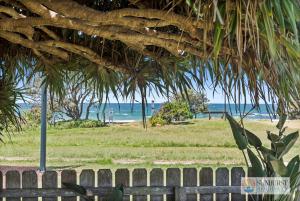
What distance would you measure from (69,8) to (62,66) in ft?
4.98

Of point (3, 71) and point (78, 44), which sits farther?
point (3, 71)

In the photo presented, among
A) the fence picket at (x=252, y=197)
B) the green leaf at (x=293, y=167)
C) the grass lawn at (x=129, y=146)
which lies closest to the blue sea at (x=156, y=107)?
the fence picket at (x=252, y=197)

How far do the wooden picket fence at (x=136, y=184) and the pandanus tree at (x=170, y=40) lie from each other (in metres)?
0.73

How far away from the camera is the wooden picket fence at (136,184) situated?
325cm

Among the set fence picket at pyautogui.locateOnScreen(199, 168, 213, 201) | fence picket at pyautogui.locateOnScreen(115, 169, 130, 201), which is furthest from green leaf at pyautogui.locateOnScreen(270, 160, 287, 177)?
fence picket at pyautogui.locateOnScreen(115, 169, 130, 201)

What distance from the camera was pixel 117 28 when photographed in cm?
190

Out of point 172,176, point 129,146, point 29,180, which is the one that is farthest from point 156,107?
point 129,146

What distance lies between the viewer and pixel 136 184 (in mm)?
3381

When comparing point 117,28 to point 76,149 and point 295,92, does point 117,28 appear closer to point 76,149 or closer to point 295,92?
point 295,92

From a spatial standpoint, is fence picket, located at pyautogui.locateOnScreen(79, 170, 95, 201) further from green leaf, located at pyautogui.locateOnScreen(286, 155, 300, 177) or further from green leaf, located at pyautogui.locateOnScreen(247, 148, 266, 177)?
green leaf, located at pyautogui.locateOnScreen(286, 155, 300, 177)

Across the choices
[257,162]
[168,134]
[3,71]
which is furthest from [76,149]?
[257,162]

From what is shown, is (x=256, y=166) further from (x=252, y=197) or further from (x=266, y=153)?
(x=252, y=197)

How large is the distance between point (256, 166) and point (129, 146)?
750cm

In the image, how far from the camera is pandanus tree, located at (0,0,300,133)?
1.41 metres
